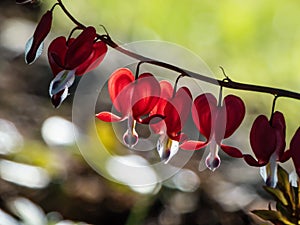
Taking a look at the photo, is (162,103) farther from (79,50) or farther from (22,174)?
(22,174)

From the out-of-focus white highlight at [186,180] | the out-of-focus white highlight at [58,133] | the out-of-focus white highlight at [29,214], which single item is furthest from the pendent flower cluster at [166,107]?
the out-of-focus white highlight at [186,180]

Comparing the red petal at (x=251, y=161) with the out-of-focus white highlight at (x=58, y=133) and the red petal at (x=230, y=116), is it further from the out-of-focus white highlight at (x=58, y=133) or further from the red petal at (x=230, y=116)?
the out-of-focus white highlight at (x=58, y=133)

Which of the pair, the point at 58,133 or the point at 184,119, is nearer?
the point at 184,119

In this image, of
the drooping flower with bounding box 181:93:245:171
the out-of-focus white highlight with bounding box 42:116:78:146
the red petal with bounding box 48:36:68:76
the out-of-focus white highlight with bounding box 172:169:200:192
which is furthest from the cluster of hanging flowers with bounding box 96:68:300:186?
the out-of-focus white highlight with bounding box 172:169:200:192

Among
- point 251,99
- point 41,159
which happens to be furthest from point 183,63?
point 41,159

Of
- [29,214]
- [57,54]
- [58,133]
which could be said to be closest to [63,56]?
[57,54]

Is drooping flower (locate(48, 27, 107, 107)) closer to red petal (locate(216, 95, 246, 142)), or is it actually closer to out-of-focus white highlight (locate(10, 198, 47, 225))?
red petal (locate(216, 95, 246, 142))
